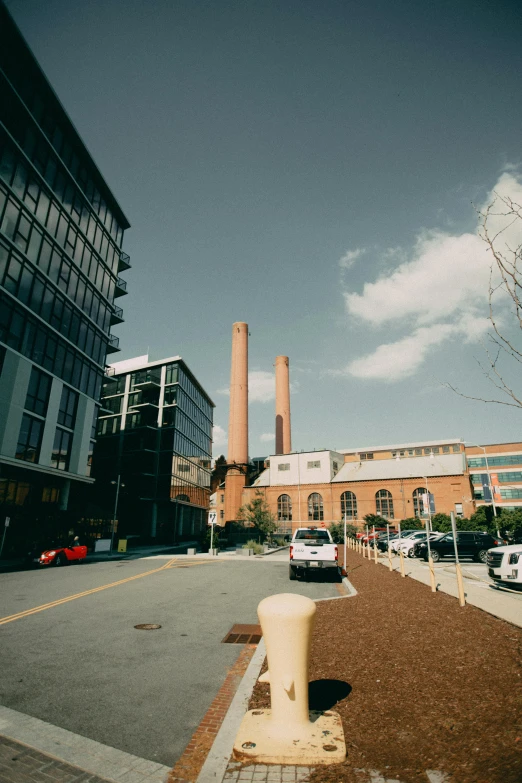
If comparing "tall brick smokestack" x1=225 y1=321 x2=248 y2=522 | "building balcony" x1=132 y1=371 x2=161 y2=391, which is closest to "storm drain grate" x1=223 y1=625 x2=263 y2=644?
"building balcony" x1=132 y1=371 x2=161 y2=391

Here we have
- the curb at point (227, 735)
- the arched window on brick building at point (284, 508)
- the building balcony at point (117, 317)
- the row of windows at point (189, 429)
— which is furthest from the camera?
the arched window on brick building at point (284, 508)

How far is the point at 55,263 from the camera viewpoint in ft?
98.5

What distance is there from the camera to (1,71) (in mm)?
25172

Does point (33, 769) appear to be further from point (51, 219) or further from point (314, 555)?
point (51, 219)

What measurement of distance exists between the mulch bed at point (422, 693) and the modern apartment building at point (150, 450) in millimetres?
44920

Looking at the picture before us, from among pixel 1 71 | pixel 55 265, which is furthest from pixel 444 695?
pixel 1 71

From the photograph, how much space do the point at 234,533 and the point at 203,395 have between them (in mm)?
24534

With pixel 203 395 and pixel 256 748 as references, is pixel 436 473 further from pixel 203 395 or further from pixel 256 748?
pixel 256 748

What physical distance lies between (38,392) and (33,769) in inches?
1124

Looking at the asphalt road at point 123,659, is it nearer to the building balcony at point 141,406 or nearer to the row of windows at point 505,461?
the building balcony at point 141,406

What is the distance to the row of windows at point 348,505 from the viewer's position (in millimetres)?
54281

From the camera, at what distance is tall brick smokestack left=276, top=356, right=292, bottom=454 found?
6994 centimetres

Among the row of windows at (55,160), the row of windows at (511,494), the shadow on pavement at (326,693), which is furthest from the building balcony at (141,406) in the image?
the row of windows at (511,494)

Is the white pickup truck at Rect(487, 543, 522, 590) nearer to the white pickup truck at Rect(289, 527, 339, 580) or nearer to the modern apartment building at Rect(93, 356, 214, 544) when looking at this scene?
the white pickup truck at Rect(289, 527, 339, 580)
